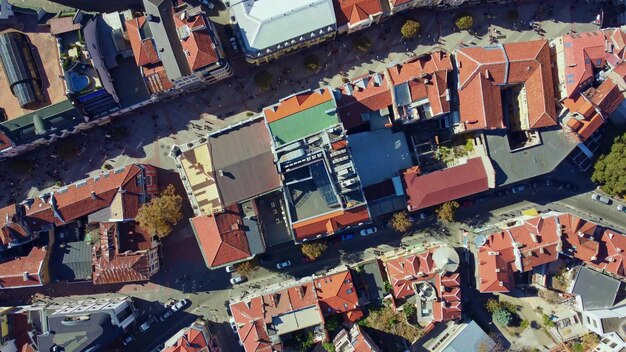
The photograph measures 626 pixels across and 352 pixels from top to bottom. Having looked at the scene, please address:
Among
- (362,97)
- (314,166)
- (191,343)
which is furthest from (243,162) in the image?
(191,343)

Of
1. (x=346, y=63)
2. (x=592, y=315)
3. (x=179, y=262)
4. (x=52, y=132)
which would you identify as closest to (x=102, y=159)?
(x=52, y=132)

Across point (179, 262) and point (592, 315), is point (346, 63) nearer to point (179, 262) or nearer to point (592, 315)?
point (179, 262)

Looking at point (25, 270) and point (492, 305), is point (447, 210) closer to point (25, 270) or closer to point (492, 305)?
point (492, 305)

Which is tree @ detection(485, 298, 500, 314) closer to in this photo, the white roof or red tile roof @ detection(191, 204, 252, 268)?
red tile roof @ detection(191, 204, 252, 268)

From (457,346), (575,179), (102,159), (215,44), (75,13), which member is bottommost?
(457,346)

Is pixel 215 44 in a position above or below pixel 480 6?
above

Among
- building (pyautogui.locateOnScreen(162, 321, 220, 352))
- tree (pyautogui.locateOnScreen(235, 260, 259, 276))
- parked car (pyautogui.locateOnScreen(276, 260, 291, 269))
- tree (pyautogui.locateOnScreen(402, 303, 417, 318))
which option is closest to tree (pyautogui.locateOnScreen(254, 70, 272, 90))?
tree (pyautogui.locateOnScreen(235, 260, 259, 276))

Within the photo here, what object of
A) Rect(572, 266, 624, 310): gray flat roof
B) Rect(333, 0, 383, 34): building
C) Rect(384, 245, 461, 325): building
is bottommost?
Rect(572, 266, 624, 310): gray flat roof
